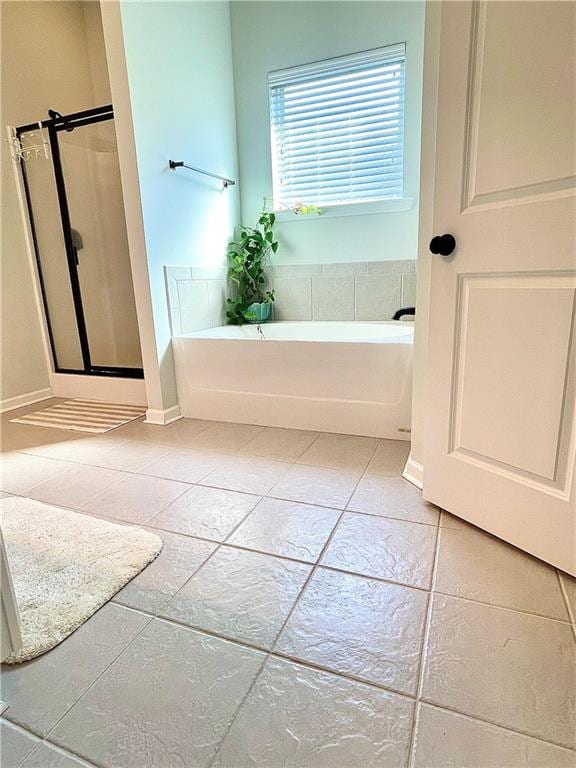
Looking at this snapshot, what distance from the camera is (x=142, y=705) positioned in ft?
2.54

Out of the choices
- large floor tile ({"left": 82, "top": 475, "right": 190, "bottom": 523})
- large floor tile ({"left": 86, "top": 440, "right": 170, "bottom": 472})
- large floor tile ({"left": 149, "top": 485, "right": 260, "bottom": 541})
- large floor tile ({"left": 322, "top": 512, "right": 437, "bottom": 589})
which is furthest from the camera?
large floor tile ({"left": 86, "top": 440, "right": 170, "bottom": 472})

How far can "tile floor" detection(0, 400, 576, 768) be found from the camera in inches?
27.5

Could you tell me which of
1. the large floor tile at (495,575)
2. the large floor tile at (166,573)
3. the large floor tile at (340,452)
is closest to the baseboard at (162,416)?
the large floor tile at (340,452)

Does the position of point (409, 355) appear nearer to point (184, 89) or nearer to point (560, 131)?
point (560, 131)

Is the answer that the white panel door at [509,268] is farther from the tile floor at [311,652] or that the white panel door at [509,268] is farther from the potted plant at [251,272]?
the potted plant at [251,272]

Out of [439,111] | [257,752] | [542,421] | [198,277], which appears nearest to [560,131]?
[439,111]

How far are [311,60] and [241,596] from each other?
125 inches

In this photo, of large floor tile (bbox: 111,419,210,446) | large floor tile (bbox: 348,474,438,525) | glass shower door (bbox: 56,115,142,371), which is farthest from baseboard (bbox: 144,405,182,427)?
large floor tile (bbox: 348,474,438,525)

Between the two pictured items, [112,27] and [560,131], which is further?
[112,27]

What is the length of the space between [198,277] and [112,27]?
1246mm

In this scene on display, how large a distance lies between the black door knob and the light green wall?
158 centimetres

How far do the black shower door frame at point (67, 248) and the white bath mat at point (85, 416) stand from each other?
0.22 m

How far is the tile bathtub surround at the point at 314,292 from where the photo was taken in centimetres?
255

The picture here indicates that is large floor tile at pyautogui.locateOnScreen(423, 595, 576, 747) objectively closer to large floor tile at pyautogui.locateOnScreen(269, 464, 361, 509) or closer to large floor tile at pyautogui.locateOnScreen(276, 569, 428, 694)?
large floor tile at pyautogui.locateOnScreen(276, 569, 428, 694)
